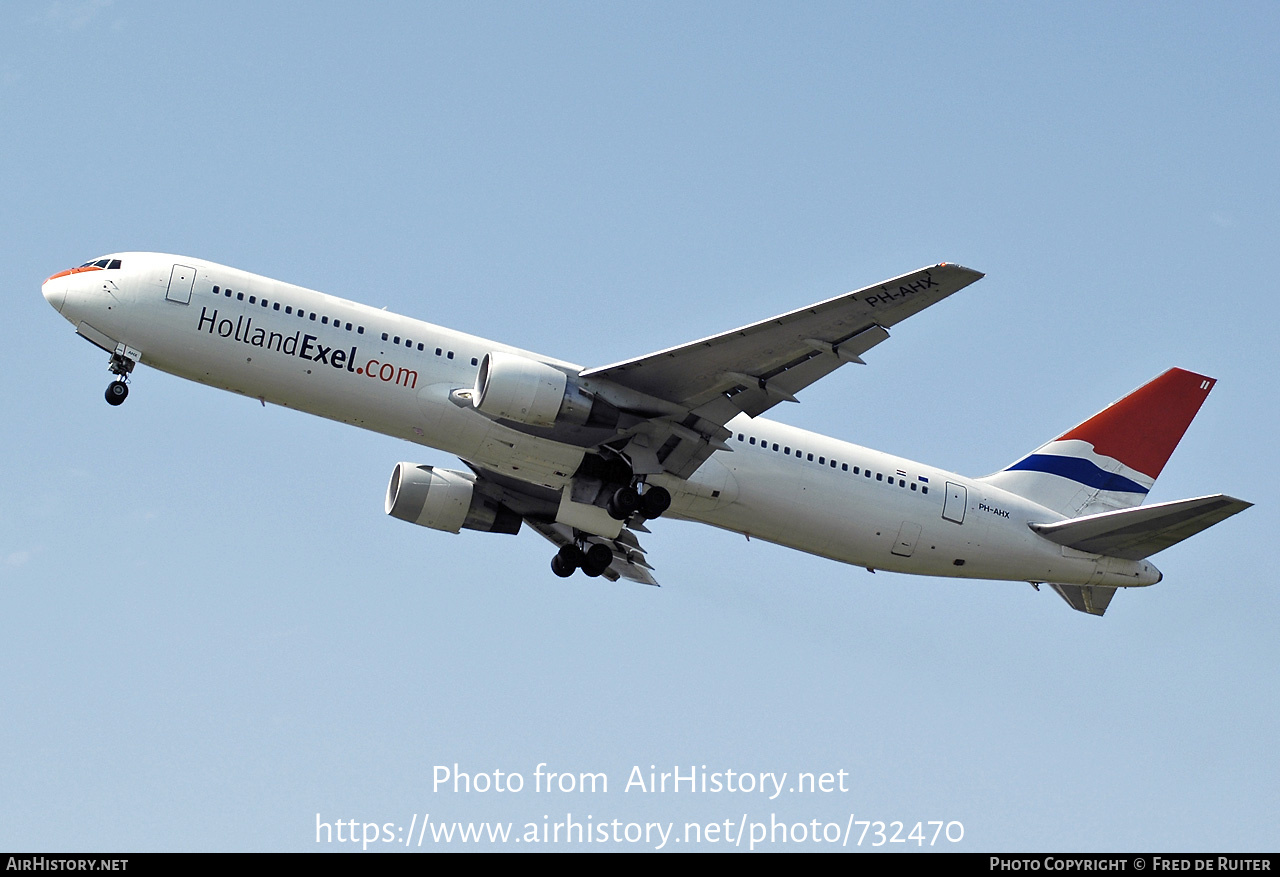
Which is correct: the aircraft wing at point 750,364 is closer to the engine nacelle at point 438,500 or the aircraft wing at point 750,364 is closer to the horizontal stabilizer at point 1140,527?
the engine nacelle at point 438,500

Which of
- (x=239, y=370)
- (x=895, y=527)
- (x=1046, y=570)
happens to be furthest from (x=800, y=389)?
(x=239, y=370)

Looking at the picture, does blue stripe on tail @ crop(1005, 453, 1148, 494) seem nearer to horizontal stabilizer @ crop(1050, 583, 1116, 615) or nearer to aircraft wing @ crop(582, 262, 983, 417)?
horizontal stabilizer @ crop(1050, 583, 1116, 615)

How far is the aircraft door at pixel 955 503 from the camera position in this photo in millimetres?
33875

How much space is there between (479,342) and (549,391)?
3.02 m

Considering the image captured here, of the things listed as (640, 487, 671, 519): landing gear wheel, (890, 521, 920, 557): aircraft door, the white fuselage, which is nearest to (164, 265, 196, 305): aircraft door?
the white fuselage

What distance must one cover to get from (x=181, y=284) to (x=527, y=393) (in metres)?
8.05

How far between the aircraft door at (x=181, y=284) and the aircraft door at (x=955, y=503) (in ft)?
60.0

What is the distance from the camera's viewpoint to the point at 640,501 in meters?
31.3

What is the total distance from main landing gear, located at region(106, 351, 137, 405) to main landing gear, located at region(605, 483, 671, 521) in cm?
1104

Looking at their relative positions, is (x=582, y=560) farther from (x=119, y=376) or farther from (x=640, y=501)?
(x=119, y=376)

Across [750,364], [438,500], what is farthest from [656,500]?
[438,500]
